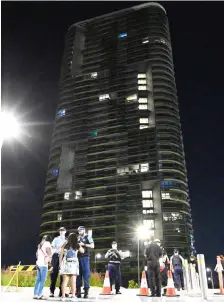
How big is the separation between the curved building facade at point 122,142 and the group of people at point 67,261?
59726 millimetres

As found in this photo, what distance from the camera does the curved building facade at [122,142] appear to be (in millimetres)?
77312

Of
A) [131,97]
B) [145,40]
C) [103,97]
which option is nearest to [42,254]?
[131,97]

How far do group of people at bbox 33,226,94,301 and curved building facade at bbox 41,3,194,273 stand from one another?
196 ft

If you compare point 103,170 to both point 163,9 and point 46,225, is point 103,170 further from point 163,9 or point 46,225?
point 163,9

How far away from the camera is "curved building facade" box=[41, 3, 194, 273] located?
77.3m

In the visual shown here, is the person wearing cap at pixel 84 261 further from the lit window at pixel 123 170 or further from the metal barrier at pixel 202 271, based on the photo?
the lit window at pixel 123 170

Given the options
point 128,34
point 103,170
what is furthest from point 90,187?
point 128,34

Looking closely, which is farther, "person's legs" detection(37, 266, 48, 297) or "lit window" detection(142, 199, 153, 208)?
"lit window" detection(142, 199, 153, 208)

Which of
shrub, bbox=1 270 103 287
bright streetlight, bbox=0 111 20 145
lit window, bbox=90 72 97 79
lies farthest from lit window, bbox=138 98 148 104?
bright streetlight, bbox=0 111 20 145

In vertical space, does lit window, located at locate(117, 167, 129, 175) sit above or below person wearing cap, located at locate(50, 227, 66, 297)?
above

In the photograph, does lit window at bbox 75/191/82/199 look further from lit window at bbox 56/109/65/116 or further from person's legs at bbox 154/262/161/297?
person's legs at bbox 154/262/161/297

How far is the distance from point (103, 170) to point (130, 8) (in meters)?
62.9

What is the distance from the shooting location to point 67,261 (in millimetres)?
7637

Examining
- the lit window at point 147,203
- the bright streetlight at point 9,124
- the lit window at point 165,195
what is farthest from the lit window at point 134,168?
the bright streetlight at point 9,124
